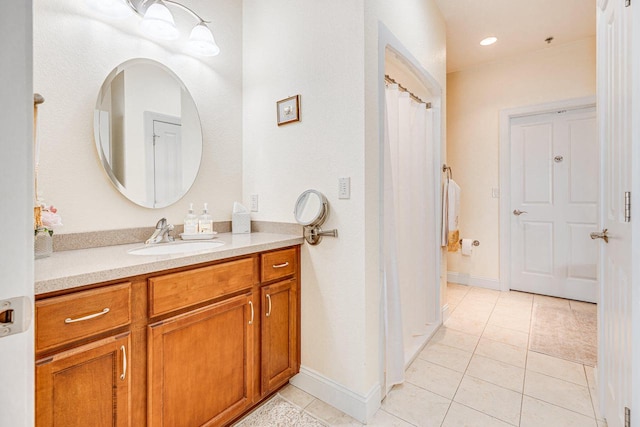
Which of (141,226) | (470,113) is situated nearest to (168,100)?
(141,226)

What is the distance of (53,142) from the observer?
1342 millimetres

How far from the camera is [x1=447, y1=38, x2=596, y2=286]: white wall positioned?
124 inches

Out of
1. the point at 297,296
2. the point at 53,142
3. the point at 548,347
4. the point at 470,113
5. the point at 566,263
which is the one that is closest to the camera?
the point at 53,142

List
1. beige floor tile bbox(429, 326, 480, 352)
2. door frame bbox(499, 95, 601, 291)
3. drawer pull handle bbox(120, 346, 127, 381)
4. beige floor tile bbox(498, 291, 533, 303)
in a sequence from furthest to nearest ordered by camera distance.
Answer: door frame bbox(499, 95, 601, 291), beige floor tile bbox(498, 291, 533, 303), beige floor tile bbox(429, 326, 480, 352), drawer pull handle bbox(120, 346, 127, 381)

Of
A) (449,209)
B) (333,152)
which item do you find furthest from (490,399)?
(333,152)

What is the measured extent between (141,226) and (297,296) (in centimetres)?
96

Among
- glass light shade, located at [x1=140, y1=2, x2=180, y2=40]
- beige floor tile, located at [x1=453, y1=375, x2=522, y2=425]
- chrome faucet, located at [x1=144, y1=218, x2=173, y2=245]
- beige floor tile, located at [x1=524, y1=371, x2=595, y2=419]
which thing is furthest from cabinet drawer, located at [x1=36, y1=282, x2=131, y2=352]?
beige floor tile, located at [x1=524, y1=371, x2=595, y2=419]

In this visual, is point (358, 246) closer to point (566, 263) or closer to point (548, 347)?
point (548, 347)

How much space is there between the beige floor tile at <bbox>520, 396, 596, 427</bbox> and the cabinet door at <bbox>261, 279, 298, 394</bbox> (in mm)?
1228

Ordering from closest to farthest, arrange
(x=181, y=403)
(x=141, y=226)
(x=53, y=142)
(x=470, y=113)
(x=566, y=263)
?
(x=181, y=403)
(x=53, y=142)
(x=141, y=226)
(x=566, y=263)
(x=470, y=113)

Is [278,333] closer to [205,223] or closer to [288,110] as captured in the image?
[205,223]

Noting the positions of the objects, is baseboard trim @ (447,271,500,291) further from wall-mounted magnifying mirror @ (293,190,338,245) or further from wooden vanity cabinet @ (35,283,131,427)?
wooden vanity cabinet @ (35,283,131,427)

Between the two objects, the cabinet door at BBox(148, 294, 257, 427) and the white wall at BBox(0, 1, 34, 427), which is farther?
the cabinet door at BBox(148, 294, 257, 427)

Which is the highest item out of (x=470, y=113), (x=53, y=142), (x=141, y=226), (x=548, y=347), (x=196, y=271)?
(x=470, y=113)
